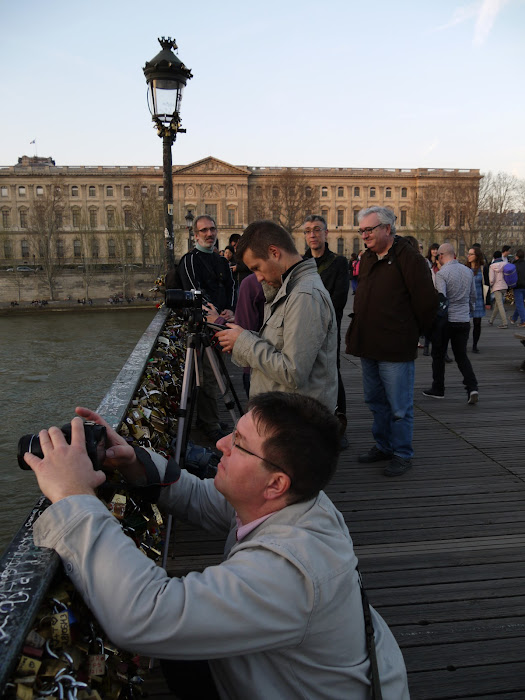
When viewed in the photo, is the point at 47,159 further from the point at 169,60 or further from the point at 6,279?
the point at 169,60

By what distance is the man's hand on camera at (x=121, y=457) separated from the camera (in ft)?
5.36

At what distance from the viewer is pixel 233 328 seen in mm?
2746

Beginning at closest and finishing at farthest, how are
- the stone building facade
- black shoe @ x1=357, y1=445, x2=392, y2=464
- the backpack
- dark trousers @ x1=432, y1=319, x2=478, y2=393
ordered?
black shoe @ x1=357, y1=445, x2=392, y2=464, dark trousers @ x1=432, y1=319, x2=478, y2=393, the backpack, the stone building facade

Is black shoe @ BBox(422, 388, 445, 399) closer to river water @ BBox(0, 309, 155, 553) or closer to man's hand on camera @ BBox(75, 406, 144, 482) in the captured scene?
river water @ BBox(0, 309, 155, 553)

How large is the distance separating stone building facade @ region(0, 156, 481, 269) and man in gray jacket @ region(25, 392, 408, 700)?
68799 mm

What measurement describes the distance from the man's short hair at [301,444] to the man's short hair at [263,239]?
138cm

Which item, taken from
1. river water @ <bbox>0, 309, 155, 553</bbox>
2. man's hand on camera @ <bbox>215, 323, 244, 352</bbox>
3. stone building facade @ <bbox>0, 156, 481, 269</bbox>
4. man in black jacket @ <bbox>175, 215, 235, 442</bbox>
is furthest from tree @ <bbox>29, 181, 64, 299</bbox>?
man's hand on camera @ <bbox>215, 323, 244, 352</bbox>

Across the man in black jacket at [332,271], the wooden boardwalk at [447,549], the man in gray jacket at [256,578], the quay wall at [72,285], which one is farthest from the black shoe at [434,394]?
the quay wall at [72,285]

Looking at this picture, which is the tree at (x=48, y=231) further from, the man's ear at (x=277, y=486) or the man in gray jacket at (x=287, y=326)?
the man's ear at (x=277, y=486)

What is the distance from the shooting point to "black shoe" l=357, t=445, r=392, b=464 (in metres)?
4.31

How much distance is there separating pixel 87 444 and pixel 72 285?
53.3 meters

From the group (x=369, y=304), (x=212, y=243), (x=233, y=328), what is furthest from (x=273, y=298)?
(x=212, y=243)

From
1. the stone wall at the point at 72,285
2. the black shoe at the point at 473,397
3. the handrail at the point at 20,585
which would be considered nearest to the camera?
the handrail at the point at 20,585

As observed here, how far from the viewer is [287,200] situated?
70500 mm
